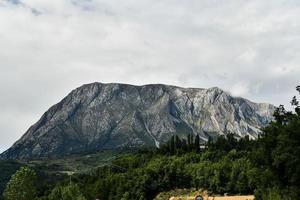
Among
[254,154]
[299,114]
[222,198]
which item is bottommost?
[222,198]

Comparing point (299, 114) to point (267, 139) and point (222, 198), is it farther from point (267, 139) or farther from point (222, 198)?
point (222, 198)

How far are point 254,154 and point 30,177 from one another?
80876 millimetres

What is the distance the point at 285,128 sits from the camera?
9956 centimetres

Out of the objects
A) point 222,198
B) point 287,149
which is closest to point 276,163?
point 287,149

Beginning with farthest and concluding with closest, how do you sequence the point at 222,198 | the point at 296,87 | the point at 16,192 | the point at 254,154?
the point at 222,198
the point at 16,192
the point at 254,154
the point at 296,87

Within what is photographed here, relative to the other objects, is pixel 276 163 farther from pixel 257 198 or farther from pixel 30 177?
pixel 30 177

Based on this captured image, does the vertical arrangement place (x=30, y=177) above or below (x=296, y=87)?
below

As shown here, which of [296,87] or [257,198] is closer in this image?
[296,87]

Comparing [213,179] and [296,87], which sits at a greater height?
[296,87]

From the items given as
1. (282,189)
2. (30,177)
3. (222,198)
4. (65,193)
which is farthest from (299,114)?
(65,193)

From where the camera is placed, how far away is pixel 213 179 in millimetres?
198375

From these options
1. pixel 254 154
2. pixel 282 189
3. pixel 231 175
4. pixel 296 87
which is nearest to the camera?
pixel 282 189

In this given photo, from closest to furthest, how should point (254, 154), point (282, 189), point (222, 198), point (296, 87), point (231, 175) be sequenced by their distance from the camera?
point (282, 189)
point (296, 87)
point (254, 154)
point (222, 198)
point (231, 175)

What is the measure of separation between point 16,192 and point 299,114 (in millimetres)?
93595
